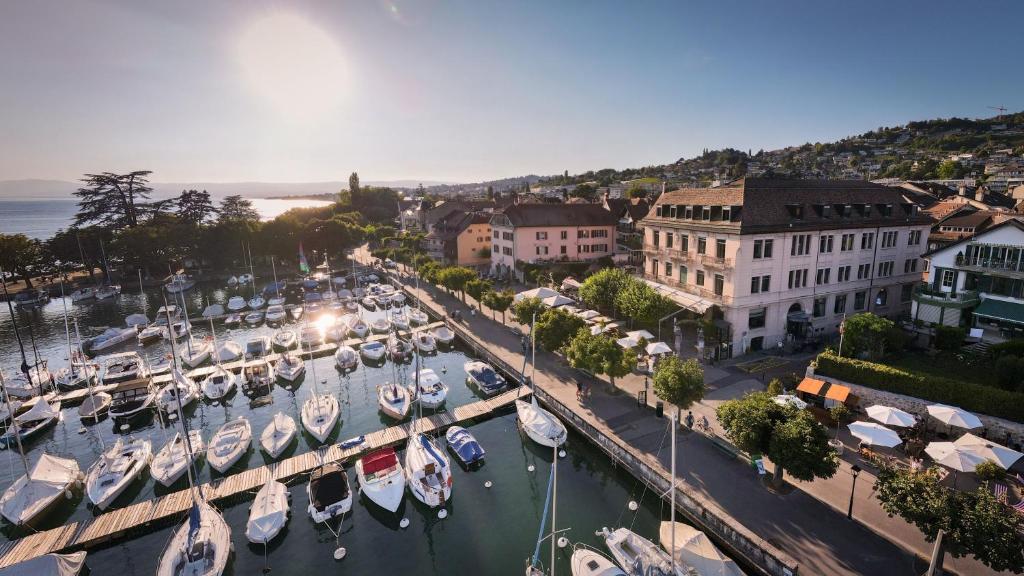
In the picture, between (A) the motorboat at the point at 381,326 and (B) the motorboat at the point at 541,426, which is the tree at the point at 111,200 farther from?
(B) the motorboat at the point at 541,426

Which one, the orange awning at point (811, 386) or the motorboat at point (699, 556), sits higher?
the orange awning at point (811, 386)

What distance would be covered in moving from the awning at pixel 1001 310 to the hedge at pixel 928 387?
10775 millimetres

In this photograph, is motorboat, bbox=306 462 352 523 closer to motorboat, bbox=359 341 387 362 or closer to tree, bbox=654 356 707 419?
tree, bbox=654 356 707 419

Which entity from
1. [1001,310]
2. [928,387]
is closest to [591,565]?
[928,387]

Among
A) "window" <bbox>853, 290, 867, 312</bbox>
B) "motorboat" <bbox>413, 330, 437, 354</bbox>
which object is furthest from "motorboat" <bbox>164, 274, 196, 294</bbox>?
"window" <bbox>853, 290, 867, 312</bbox>

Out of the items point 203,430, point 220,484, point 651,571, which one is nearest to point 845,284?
point 651,571

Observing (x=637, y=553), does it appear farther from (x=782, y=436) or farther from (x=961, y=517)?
(x=961, y=517)

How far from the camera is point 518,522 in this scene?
87.9 feet

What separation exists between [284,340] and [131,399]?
16.7m

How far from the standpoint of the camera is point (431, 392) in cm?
4097

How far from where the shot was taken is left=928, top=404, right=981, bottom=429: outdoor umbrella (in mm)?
25547

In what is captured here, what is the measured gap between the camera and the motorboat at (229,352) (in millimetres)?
52938

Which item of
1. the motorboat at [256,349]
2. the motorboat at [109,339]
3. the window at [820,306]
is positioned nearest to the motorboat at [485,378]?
the motorboat at [256,349]

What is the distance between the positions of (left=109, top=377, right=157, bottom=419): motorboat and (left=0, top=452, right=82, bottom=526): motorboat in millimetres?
9729
